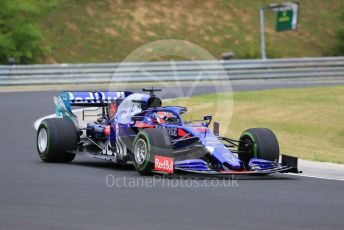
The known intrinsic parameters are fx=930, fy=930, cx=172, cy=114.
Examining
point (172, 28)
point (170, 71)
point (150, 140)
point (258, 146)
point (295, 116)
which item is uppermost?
point (172, 28)

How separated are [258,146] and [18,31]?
29398mm

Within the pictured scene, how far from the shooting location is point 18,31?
4206 centimetres

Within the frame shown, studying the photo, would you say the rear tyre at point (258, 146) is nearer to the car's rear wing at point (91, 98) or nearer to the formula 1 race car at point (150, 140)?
the formula 1 race car at point (150, 140)

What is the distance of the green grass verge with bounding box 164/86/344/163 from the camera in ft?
65.7

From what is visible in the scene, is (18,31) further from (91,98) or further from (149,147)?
(149,147)

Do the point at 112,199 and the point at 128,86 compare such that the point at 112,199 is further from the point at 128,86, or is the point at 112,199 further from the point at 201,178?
the point at 128,86

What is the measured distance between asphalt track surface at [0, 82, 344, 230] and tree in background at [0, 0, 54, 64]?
87.3 ft

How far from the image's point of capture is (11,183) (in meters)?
12.7

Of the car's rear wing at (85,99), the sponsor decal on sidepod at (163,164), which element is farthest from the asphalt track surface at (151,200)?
the car's rear wing at (85,99)

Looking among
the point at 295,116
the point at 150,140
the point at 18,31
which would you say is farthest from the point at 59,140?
the point at 18,31

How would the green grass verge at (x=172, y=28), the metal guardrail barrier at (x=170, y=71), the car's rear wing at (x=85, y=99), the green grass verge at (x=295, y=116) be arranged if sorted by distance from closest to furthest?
the car's rear wing at (x=85, y=99) → the green grass verge at (x=295, y=116) → the metal guardrail barrier at (x=170, y=71) → the green grass verge at (x=172, y=28)

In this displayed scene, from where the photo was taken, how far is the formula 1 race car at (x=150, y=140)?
1336cm

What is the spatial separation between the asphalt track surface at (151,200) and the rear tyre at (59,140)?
0.74 feet

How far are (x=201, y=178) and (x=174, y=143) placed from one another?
0.72m
